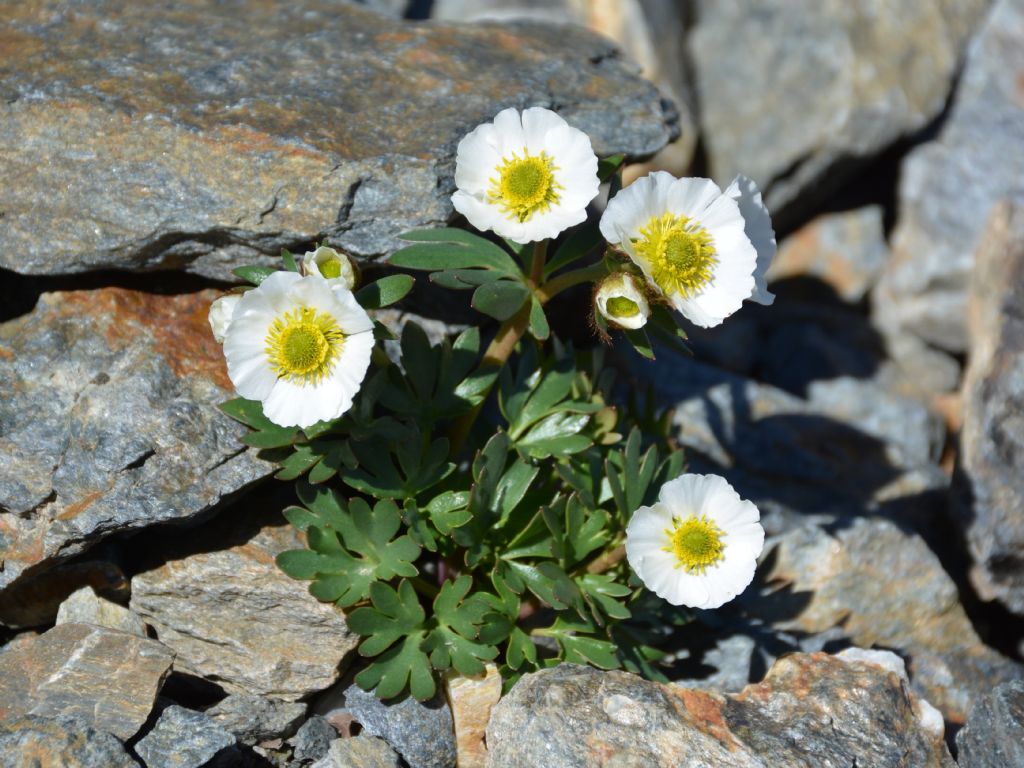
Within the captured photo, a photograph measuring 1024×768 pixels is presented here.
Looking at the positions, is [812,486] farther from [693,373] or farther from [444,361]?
[444,361]

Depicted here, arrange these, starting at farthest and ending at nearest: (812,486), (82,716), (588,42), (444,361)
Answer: (812,486)
(588,42)
(444,361)
(82,716)

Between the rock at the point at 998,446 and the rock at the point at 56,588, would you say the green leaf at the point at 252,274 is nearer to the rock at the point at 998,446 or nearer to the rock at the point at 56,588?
the rock at the point at 56,588

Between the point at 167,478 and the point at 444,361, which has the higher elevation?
the point at 444,361

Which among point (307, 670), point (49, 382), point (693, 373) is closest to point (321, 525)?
point (307, 670)

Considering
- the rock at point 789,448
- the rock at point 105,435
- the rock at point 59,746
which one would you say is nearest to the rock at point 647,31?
the rock at point 789,448

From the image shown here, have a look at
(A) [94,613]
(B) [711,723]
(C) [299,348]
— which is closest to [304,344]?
(C) [299,348]

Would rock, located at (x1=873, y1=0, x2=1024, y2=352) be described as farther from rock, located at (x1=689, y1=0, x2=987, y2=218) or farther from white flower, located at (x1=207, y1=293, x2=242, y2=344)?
white flower, located at (x1=207, y1=293, x2=242, y2=344)
